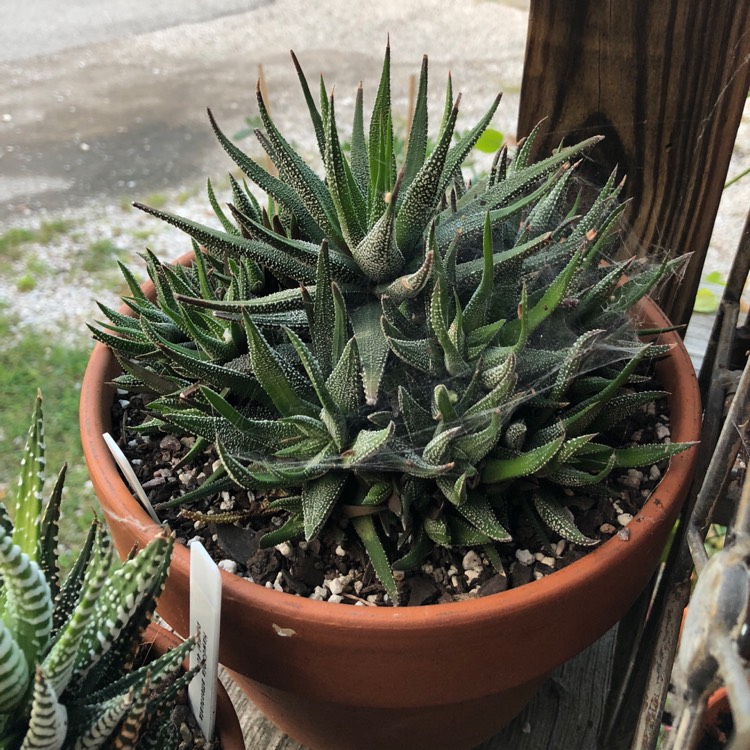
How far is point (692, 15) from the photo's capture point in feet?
2.89

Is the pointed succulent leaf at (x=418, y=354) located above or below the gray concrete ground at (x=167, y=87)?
above

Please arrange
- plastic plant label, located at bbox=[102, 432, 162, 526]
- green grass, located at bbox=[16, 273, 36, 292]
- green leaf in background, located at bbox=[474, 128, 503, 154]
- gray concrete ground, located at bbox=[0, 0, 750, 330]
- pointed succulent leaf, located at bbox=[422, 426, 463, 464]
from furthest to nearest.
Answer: gray concrete ground, located at bbox=[0, 0, 750, 330], green grass, located at bbox=[16, 273, 36, 292], green leaf in background, located at bbox=[474, 128, 503, 154], plastic plant label, located at bbox=[102, 432, 162, 526], pointed succulent leaf, located at bbox=[422, 426, 463, 464]

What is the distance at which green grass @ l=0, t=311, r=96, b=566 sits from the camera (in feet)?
5.29

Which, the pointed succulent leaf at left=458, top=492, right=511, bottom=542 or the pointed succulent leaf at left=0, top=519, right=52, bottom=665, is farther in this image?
the pointed succulent leaf at left=458, top=492, right=511, bottom=542

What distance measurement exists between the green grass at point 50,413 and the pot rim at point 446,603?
0.81 m

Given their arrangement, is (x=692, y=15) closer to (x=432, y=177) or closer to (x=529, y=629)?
(x=432, y=177)

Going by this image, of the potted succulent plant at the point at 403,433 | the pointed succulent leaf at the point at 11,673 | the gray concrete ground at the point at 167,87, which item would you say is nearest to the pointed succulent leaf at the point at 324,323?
the potted succulent plant at the point at 403,433

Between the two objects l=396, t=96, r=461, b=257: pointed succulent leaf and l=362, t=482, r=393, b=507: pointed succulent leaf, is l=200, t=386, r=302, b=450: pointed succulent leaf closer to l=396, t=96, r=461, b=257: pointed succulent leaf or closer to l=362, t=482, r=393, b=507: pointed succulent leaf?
l=362, t=482, r=393, b=507: pointed succulent leaf

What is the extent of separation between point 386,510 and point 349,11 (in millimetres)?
3861

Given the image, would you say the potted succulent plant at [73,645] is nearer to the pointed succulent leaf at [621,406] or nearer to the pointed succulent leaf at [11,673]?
the pointed succulent leaf at [11,673]

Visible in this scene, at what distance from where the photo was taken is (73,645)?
571 mm

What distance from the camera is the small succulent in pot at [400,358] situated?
668 mm

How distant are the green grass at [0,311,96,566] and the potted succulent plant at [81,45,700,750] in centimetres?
88

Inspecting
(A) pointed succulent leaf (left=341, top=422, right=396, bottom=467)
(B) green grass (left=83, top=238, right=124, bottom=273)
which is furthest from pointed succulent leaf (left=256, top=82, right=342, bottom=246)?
(B) green grass (left=83, top=238, right=124, bottom=273)
